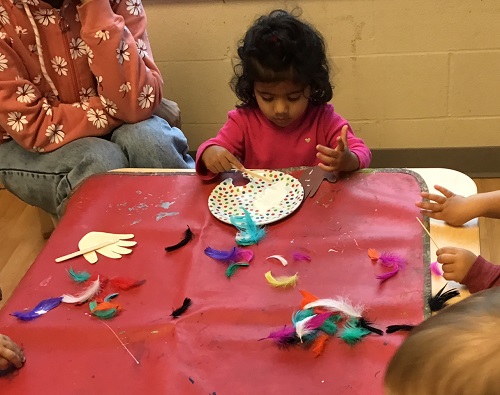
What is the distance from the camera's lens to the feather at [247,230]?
118 cm

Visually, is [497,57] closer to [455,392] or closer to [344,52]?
[344,52]

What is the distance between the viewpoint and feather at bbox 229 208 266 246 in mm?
1178

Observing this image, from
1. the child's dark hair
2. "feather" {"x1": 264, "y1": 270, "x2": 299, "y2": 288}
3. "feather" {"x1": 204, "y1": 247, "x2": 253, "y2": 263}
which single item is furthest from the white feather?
the child's dark hair

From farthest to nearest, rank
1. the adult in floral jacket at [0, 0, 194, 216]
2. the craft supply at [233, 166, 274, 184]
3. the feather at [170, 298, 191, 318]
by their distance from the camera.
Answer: the adult in floral jacket at [0, 0, 194, 216], the craft supply at [233, 166, 274, 184], the feather at [170, 298, 191, 318]

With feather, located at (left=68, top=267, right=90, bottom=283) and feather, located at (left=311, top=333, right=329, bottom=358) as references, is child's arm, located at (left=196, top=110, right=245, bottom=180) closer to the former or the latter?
feather, located at (left=68, top=267, right=90, bottom=283)

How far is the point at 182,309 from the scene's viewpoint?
3.38 feet

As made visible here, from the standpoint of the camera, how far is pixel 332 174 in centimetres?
133

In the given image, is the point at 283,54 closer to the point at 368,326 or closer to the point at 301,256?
the point at 301,256

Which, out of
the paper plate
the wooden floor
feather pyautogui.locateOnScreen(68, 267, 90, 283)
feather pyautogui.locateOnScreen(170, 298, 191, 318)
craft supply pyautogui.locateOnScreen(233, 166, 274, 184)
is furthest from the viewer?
the wooden floor

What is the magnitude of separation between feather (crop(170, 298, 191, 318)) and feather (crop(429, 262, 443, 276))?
41 cm

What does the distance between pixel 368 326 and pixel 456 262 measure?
19 centimetres

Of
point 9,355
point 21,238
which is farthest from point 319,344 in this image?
point 21,238

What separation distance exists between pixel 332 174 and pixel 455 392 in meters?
0.80

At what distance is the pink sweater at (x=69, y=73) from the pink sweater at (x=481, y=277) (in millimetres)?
1094
